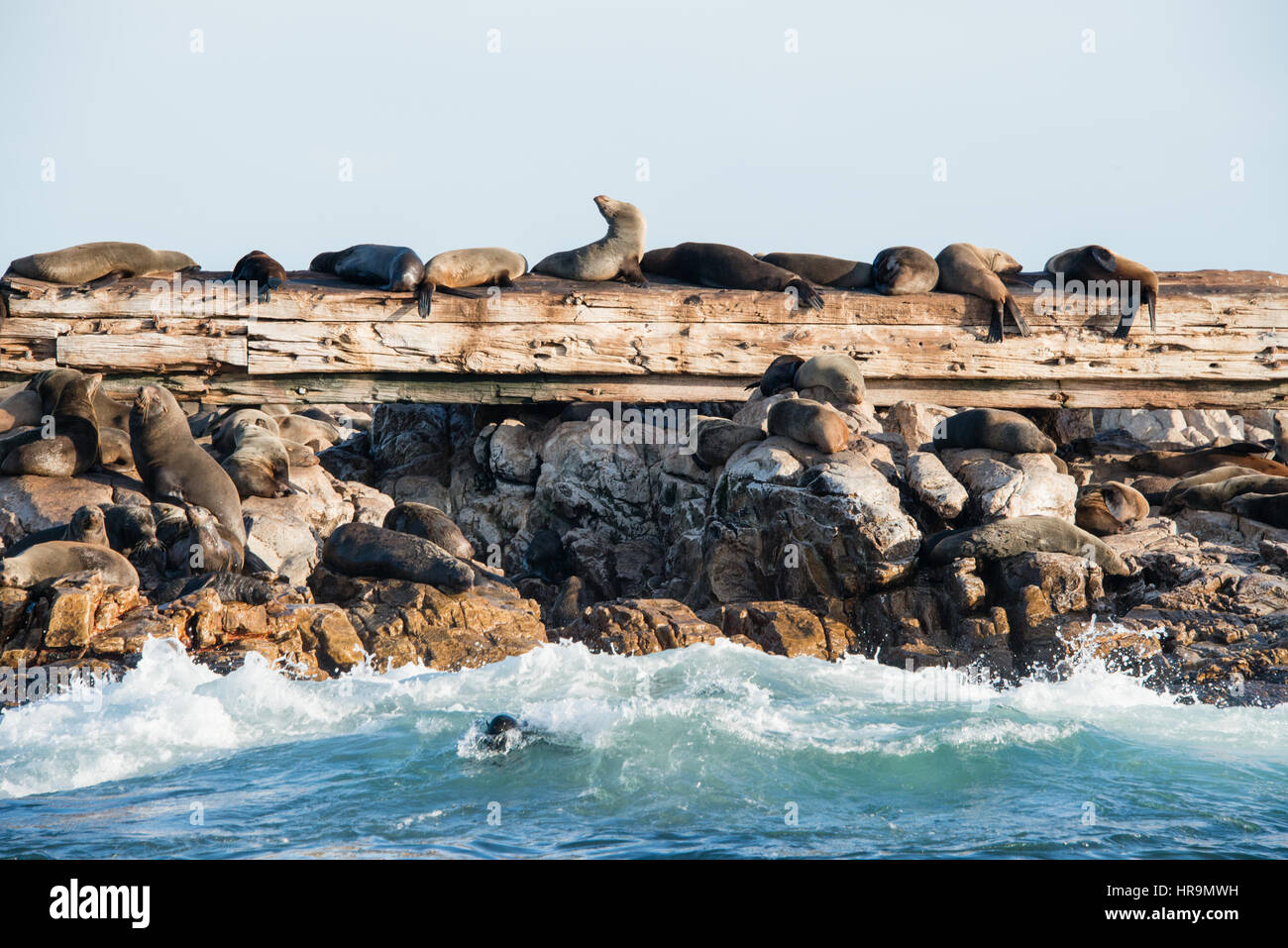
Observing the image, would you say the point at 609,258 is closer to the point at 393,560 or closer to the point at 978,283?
the point at 978,283

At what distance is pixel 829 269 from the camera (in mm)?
12758

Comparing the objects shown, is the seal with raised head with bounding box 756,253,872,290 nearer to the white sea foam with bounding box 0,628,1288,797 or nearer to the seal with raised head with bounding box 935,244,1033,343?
the seal with raised head with bounding box 935,244,1033,343

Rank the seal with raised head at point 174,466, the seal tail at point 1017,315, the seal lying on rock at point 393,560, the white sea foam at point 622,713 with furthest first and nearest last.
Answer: the seal tail at point 1017,315 < the seal with raised head at point 174,466 < the seal lying on rock at point 393,560 < the white sea foam at point 622,713

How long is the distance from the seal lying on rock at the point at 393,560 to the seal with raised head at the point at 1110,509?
200 inches

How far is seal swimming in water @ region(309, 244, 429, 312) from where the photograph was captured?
37.6 feet

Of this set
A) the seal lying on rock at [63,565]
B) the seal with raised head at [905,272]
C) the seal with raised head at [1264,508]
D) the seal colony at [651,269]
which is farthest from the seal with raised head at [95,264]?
the seal with raised head at [1264,508]

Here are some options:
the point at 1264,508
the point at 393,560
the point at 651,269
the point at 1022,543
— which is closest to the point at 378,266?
the point at 651,269

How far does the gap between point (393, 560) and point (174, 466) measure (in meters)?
2.28

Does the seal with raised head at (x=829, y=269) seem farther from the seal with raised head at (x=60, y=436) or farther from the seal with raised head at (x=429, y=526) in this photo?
the seal with raised head at (x=60, y=436)

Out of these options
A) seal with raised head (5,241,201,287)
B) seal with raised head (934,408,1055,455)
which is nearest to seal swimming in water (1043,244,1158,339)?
seal with raised head (934,408,1055,455)

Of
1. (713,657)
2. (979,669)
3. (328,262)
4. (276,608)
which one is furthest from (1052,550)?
(328,262)

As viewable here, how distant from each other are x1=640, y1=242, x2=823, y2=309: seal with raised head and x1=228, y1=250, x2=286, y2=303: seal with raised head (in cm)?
377

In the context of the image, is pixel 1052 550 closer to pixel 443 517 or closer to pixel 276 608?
pixel 443 517

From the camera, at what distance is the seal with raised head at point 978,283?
12.0 meters
